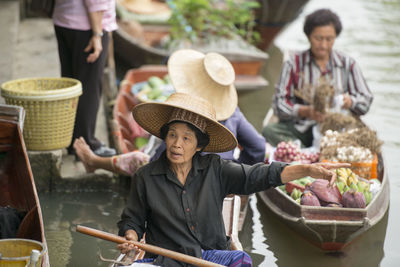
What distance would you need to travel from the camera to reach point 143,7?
9.71 metres

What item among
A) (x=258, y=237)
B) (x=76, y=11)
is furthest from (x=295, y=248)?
(x=76, y=11)

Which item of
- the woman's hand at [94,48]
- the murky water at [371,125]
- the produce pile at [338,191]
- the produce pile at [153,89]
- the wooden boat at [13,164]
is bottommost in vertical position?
the murky water at [371,125]

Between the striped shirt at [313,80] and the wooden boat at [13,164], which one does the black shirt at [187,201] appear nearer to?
the wooden boat at [13,164]

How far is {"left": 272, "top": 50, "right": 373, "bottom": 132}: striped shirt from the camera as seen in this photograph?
210 inches

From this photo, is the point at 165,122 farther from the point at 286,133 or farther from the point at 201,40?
the point at 201,40

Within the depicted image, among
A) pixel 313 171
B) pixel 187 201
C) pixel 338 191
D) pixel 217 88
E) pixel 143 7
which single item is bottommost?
pixel 143 7

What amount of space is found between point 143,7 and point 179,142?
7.11m

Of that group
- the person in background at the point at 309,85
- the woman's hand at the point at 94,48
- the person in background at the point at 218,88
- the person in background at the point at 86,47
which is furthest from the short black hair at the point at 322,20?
the woman's hand at the point at 94,48

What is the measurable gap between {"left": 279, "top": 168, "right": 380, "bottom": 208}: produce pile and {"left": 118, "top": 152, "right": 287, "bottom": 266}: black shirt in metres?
1.24

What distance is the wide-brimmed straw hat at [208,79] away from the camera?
399cm

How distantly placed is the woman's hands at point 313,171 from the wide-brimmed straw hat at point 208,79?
1.12 m

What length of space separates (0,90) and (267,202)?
7.05ft

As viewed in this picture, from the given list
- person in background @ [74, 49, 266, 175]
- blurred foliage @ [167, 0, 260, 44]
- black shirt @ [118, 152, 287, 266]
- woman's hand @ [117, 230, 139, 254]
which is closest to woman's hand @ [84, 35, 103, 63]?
person in background @ [74, 49, 266, 175]

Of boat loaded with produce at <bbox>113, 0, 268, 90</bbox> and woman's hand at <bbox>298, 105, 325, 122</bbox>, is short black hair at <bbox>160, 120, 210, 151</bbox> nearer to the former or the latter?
woman's hand at <bbox>298, 105, 325, 122</bbox>
